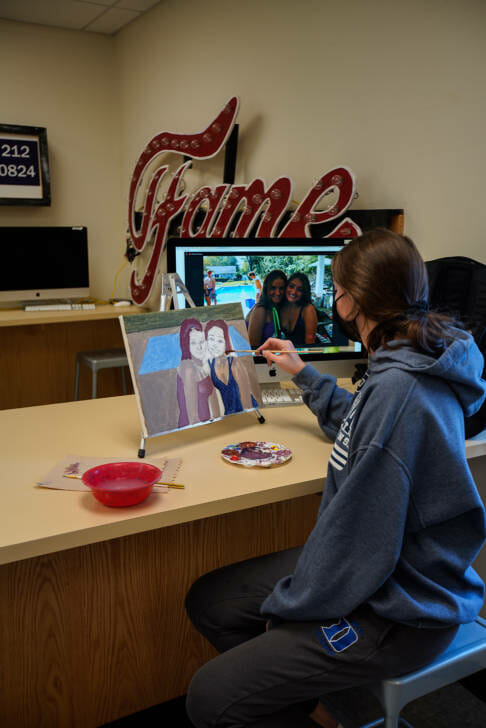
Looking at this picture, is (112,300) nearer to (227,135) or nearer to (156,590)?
(227,135)

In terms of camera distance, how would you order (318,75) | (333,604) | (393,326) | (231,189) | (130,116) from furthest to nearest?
(130,116)
(231,189)
(318,75)
(393,326)
(333,604)

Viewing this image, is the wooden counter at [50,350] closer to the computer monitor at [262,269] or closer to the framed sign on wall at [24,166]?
the framed sign on wall at [24,166]

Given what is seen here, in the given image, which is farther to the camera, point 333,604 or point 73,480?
point 73,480

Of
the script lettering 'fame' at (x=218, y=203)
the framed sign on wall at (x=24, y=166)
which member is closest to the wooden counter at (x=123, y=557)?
the script lettering 'fame' at (x=218, y=203)

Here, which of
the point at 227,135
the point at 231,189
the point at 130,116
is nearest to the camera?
the point at 231,189

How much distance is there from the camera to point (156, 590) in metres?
1.55

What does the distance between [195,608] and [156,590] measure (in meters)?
0.26

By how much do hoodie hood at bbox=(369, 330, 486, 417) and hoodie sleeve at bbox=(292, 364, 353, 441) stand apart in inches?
15.9

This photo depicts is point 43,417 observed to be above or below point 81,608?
above

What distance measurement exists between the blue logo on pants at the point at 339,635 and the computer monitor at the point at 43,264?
3.29 metres

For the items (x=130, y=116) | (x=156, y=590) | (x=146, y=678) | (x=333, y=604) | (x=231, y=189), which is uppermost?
(x=130, y=116)

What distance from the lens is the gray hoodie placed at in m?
0.96

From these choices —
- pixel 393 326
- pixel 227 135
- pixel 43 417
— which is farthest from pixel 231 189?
pixel 393 326

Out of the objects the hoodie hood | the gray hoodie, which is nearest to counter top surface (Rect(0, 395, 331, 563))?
the gray hoodie
